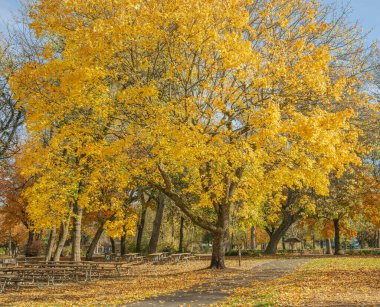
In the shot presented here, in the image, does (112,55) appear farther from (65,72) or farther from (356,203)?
(356,203)

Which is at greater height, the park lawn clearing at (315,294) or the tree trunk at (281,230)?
the tree trunk at (281,230)

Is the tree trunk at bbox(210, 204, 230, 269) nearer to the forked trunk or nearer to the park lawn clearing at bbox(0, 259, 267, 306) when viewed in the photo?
the forked trunk

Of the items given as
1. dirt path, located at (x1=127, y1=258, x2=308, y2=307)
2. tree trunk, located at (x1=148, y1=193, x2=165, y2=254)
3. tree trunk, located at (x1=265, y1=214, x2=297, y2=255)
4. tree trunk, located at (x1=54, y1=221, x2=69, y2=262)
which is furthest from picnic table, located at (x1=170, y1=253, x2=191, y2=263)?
dirt path, located at (x1=127, y1=258, x2=308, y2=307)

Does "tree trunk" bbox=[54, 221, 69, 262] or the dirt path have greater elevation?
"tree trunk" bbox=[54, 221, 69, 262]

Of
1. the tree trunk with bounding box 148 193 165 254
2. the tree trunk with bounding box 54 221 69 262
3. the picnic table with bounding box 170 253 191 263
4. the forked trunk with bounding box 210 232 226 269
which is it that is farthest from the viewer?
the tree trunk with bounding box 148 193 165 254

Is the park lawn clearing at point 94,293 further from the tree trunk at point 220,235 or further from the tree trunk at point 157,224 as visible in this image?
the tree trunk at point 157,224

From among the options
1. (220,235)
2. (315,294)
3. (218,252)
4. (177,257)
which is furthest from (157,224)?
(315,294)

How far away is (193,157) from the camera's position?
12.9 metres

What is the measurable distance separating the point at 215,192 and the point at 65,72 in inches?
288

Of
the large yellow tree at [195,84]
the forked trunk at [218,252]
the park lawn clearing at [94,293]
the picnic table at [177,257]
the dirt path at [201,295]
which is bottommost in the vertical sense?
the park lawn clearing at [94,293]

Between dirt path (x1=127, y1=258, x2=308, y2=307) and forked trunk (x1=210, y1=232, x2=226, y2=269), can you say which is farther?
forked trunk (x1=210, y1=232, x2=226, y2=269)

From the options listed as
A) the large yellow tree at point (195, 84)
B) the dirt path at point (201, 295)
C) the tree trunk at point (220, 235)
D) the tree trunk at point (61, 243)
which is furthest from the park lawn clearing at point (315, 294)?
the tree trunk at point (61, 243)

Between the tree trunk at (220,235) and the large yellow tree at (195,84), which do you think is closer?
the large yellow tree at (195,84)

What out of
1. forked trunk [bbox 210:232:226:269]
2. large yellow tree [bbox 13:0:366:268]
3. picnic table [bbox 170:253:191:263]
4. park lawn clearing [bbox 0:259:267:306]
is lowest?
park lawn clearing [bbox 0:259:267:306]
